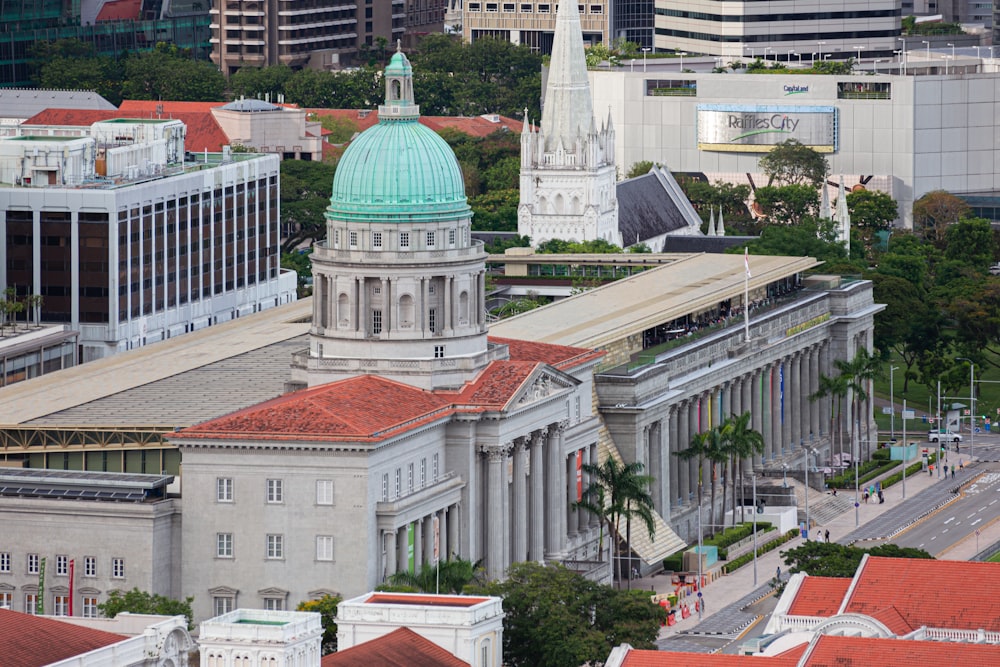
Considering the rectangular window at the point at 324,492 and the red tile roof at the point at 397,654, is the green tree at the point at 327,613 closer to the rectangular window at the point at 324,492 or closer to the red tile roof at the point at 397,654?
the rectangular window at the point at 324,492

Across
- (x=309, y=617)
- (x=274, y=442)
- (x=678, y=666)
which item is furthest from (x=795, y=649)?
(x=274, y=442)

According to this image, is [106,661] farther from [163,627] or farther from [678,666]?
[678,666]

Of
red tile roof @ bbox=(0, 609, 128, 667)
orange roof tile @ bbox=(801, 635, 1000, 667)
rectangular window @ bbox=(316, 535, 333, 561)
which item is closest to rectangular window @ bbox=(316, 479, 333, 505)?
rectangular window @ bbox=(316, 535, 333, 561)

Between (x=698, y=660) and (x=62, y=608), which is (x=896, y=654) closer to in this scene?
(x=698, y=660)

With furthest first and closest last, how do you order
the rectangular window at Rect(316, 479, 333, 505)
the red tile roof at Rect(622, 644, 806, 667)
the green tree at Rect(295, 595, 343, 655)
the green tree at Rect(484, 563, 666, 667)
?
the rectangular window at Rect(316, 479, 333, 505), the green tree at Rect(484, 563, 666, 667), the green tree at Rect(295, 595, 343, 655), the red tile roof at Rect(622, 644, 806, 667)

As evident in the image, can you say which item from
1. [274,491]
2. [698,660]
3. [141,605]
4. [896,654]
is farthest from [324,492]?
[896,654]

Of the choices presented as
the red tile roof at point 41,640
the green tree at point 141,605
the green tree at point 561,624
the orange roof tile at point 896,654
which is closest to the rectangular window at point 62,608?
the green tree at point 141,605

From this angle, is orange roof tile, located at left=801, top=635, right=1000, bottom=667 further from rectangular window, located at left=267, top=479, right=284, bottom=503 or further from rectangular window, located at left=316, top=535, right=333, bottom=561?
rectangular window, located at left=267, top=479, right=284, bottom=503
